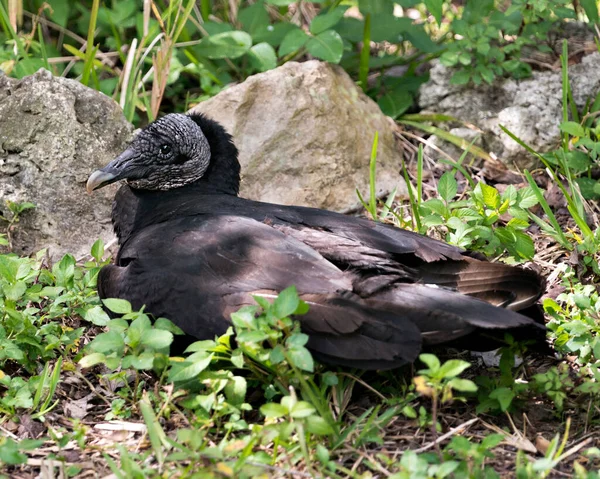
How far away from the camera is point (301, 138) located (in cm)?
498

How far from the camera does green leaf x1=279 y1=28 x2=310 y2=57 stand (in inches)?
202

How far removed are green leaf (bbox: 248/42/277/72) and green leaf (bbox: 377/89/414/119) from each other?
2.50ft

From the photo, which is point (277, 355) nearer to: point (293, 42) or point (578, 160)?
point (578, 160)

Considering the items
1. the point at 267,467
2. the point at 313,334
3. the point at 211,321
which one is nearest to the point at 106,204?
the point at 211,321

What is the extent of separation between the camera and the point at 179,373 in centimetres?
296

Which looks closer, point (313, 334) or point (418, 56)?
point (313, 334)

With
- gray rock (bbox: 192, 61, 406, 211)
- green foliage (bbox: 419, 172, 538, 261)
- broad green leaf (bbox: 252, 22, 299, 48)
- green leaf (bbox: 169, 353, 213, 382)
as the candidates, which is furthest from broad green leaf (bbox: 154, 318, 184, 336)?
broad green leaf (bbox: 252, 22, 299, 48)

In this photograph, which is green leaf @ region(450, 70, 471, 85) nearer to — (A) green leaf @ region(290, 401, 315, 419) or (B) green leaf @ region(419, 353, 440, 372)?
(B) green leaf @ region(419, 353, 440, 372)

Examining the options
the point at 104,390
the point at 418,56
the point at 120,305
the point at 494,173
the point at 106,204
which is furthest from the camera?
the point at 418,56

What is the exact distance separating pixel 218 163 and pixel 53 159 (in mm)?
986

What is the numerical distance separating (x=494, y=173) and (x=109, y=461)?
315cm

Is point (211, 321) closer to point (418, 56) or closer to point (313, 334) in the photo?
point (313, 334)

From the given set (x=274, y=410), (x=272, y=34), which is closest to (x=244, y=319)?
(x=274, y=410)

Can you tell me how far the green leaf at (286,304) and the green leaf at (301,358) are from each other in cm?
12
